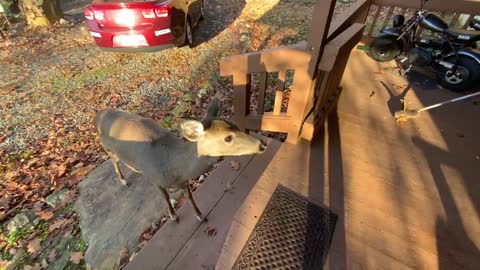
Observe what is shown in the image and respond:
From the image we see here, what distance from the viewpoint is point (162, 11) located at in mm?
6184

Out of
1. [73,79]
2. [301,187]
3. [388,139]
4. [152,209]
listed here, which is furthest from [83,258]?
[73,79]

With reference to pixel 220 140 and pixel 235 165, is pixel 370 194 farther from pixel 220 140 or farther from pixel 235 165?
pixel 220 140

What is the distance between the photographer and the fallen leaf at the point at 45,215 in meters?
3.70

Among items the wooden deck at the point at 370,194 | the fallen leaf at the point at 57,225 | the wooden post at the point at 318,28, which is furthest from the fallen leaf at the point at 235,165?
the fallen leaf at the point at 57,225

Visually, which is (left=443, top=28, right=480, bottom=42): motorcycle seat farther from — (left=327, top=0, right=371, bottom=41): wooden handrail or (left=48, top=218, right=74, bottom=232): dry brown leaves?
(left=48, top=218, right=74, bottom=232): dry brown leaves

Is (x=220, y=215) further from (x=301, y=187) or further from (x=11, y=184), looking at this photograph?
(x=11, y=184)

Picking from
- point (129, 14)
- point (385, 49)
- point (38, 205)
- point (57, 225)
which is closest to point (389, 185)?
point (385, 49)

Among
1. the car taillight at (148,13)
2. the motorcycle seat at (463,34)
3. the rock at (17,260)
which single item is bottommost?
the rock at (17,260)

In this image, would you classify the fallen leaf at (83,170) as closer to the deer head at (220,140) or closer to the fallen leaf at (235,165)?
the fallen leaf at (235,165)

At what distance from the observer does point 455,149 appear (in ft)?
10.7

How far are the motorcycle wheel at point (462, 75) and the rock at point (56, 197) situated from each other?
6.49 metres

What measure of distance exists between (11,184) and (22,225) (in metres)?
0.90

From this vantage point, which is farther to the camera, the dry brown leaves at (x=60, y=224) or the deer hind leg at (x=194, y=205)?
the dry brown leaves at (x=60, y=224)

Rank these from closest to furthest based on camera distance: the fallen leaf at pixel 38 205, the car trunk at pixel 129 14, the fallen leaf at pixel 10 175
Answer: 1. the fallen leaf at pixel 38 205
2. the fallen leaf at pixel 10 175
3. the car trunk at pixel 129 14
